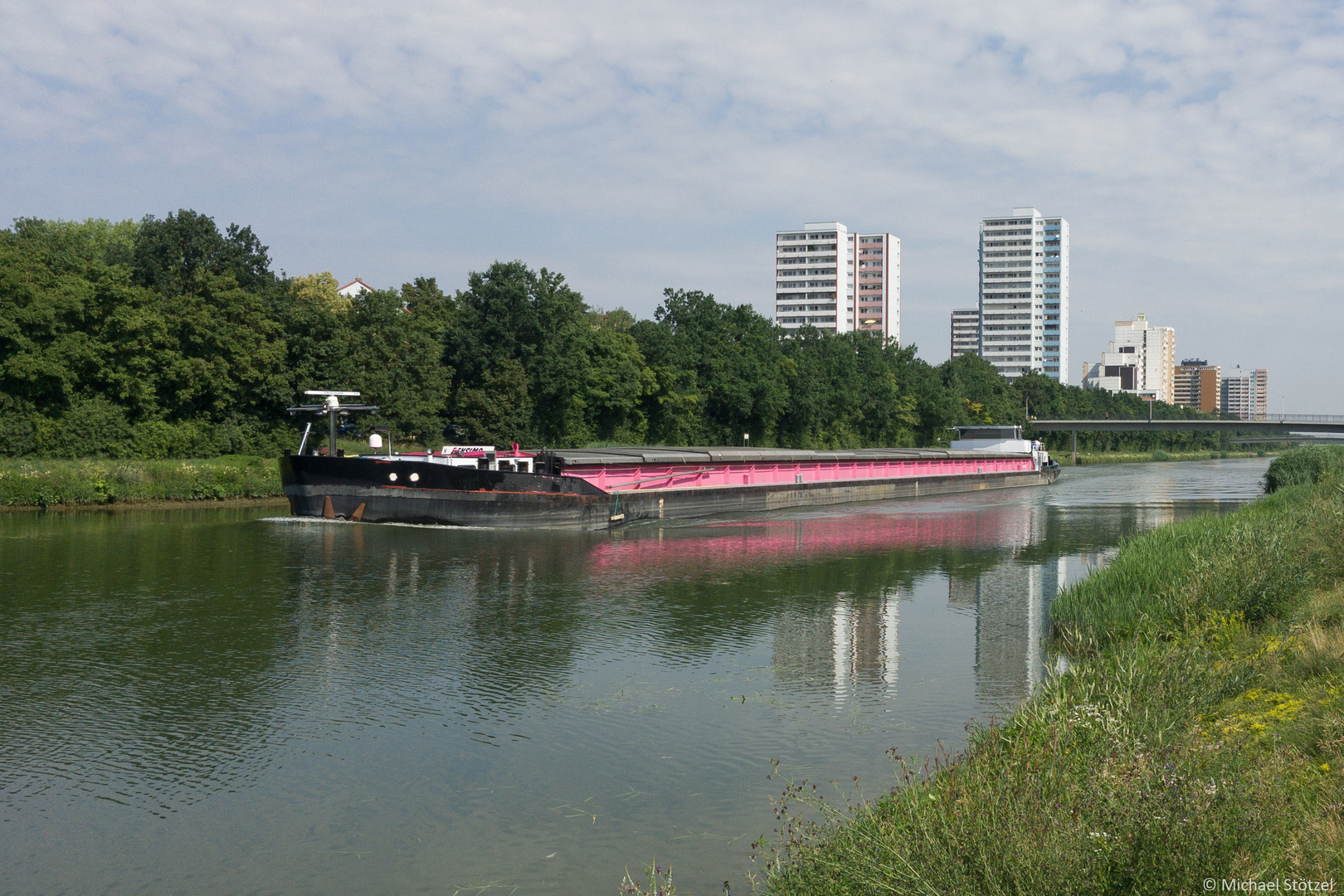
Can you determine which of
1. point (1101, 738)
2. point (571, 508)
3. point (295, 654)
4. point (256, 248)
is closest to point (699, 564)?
point (571, 508)

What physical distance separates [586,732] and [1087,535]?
25560 millimetres

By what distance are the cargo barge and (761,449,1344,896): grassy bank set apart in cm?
2183

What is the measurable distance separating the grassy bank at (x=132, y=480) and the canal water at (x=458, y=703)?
1443 cm

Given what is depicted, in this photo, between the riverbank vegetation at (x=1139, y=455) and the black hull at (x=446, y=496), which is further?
the riverbank vegetation at (x=1139, y=455)

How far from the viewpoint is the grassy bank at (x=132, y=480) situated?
39.0 metres

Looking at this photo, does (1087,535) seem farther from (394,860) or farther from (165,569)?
(394,860)

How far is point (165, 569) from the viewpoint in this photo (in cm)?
2348

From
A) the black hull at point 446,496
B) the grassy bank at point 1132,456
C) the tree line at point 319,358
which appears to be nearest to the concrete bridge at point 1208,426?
the grassy bank at point 1132,456

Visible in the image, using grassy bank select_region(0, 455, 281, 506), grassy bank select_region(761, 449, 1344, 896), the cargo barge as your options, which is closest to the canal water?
grassy bank select_region(761, 449, 1344, 896)

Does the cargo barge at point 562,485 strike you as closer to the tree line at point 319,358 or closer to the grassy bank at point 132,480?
the tree line at point 319,358

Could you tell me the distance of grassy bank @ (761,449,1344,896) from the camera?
198 inches

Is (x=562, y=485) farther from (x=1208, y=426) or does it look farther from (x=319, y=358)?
(x=1208, y=426)

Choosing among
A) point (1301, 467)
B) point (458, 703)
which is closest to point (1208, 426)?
point (1301, 467)

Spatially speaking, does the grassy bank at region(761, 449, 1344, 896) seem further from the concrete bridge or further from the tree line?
the concrete bridge
